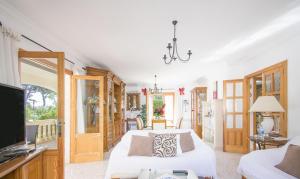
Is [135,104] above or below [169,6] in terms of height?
below

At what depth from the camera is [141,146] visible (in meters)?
3.20

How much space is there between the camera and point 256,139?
3.48 metres

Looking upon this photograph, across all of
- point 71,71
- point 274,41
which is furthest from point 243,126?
point 71,71

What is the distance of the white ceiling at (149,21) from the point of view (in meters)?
2.38

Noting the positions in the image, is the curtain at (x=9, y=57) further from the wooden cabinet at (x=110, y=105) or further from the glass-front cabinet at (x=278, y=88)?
the glass-front cabinet at (x=278, y=88)

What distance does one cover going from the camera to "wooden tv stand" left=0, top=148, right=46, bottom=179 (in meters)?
1.80

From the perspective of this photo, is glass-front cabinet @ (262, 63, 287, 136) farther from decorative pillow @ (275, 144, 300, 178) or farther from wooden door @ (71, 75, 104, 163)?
wooden door @ (71, 75, 104, 163)

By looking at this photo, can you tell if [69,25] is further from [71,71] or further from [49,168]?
[49,168]

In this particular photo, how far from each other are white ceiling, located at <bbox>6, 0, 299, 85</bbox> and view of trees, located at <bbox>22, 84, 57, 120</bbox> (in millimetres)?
1047

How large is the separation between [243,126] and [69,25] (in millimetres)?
5016

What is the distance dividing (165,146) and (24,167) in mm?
1948

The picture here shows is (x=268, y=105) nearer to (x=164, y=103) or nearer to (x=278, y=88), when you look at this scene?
(x=278, y=88)

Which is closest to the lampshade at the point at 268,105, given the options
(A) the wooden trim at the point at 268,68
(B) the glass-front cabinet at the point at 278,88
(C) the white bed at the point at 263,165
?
(B) the glass-front cabinet at the point at 278,88

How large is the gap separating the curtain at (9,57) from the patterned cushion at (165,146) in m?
2.19
